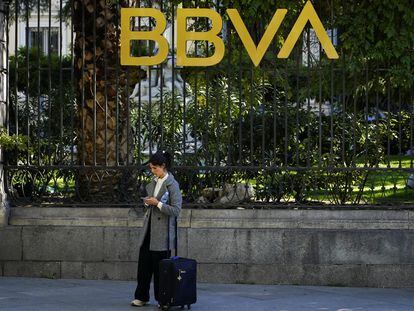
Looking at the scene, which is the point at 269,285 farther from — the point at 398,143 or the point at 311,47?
the point at 311,47

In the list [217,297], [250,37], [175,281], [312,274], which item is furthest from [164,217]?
[250,37]

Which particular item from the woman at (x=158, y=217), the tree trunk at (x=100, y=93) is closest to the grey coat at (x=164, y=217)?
the woman at (x=158, y=217)

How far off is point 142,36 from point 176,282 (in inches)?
Result: 135

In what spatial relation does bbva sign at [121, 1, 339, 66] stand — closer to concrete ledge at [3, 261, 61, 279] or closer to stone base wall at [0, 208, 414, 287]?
stone base wall at [0, 208, 414, 287]

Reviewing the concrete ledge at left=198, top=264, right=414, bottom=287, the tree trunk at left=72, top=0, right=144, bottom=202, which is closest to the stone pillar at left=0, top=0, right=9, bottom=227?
the tree trunk at left=72, top=0, right=144, bottom=202

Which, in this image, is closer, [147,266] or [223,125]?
[147,266]

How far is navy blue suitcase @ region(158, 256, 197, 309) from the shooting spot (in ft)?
27.4

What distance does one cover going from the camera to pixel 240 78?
10.5 metres

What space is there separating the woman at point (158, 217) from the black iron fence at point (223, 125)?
6.46ft

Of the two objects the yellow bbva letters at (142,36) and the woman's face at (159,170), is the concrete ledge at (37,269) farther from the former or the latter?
the woman's face at (159,170)

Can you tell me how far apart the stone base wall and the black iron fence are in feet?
0.80

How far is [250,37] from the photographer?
1058 centimetres

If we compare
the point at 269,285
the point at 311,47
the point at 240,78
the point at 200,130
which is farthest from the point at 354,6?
A: the point at 269,285

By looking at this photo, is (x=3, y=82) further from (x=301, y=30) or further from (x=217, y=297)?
(x=217, y=297)
